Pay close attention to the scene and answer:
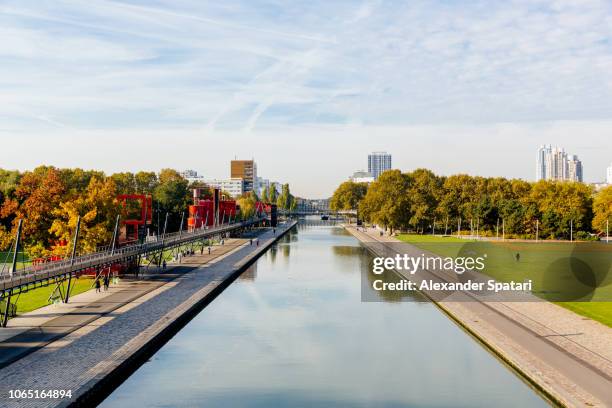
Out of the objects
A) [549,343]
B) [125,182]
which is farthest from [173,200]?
[549,343]

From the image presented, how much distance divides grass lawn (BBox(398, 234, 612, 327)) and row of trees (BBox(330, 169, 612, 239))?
22272 millimetres

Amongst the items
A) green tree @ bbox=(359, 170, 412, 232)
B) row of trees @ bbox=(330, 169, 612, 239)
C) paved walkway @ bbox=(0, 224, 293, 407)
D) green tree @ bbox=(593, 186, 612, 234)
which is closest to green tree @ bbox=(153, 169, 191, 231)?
green tree @ bbox=(359, 170, 412, 232)

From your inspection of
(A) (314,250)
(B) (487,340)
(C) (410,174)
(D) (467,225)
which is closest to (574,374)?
(B) (487,340)

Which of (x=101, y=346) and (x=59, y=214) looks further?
(x=59, y=214)

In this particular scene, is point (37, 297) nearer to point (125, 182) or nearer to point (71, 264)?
point (71, 264)

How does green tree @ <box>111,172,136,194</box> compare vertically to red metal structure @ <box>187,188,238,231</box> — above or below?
above

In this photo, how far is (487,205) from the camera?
380 feet

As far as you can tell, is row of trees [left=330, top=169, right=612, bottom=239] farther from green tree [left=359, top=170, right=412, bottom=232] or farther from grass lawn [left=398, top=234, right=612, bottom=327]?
grass lawn [left=398, top=234, right=612, bottom=327]

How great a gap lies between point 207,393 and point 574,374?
15.2m

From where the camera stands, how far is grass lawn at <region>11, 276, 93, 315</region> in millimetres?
39028

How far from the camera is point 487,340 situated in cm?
3103

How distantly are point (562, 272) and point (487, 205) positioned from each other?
59.7 meters

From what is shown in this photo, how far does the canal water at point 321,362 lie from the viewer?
2488 cm

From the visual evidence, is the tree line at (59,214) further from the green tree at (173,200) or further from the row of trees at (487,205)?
the row of trees at (487,205)
